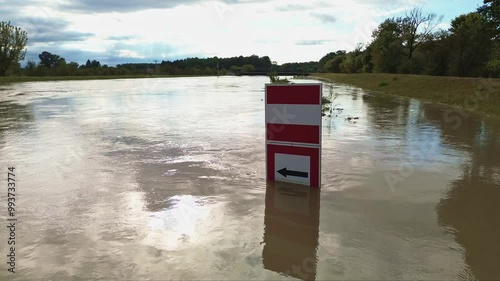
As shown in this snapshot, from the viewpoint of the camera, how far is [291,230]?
143 inches

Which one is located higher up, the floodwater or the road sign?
the road sign

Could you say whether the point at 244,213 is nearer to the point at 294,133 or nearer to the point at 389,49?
the point at 294,133

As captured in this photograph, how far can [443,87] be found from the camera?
854 inches

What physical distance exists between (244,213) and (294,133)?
131cm

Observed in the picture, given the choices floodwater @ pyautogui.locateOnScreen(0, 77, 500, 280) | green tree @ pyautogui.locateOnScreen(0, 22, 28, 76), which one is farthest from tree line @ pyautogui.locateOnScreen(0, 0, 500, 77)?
floodwater @ pyautogui.locateOnScreen(0, 77, 500, 280)

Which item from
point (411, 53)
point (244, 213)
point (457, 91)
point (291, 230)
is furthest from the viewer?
point (411, 53)

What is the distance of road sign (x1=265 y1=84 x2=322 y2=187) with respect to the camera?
15.3 ft

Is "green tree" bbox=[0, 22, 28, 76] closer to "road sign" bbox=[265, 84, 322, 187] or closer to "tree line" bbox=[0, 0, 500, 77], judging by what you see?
"tree line" bbox=[0, 0, 500, 77]

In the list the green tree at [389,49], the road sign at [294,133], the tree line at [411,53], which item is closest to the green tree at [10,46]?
the tree line at [411,53]

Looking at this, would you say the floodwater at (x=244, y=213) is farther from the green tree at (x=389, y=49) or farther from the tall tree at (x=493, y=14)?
the green tree at (x=389, y=49)

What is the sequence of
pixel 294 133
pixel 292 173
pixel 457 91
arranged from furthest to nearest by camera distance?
pixel 457 91 → pixel 292 173 → pixel 294 133

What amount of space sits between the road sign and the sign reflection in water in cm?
18

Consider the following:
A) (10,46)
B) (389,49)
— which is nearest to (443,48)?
(389,49)

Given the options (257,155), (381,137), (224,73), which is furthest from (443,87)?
(224,73)
